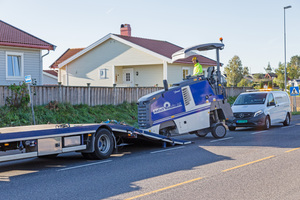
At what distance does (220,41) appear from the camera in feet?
52.4

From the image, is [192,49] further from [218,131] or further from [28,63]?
[28,63]

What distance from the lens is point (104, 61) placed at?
37656mm

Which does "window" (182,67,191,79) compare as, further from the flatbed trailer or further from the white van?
the flatbed trailer

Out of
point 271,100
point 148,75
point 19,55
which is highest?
point 19,55

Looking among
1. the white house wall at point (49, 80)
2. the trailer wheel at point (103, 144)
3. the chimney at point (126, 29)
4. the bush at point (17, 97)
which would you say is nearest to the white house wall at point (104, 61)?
the chimney at point (126, 29)

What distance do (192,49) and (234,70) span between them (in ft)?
214

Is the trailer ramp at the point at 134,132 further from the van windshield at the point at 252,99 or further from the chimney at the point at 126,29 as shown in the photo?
the chimney at the point at 126,29

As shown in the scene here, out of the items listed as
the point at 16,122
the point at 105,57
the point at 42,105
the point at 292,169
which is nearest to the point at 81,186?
the point at 292,169

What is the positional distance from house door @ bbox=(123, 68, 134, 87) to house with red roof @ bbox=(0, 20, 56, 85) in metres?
13.0

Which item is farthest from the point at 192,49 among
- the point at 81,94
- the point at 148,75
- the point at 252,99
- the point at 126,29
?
the point at 126,29

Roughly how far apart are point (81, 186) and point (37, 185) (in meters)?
0.88

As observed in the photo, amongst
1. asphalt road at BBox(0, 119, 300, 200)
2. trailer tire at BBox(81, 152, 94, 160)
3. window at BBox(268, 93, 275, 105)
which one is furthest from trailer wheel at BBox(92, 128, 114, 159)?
window at BBox(268, 93, 275, 105)

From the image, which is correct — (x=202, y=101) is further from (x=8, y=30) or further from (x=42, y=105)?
(x=8, y=30)

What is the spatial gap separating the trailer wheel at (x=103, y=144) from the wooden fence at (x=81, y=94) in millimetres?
9653
